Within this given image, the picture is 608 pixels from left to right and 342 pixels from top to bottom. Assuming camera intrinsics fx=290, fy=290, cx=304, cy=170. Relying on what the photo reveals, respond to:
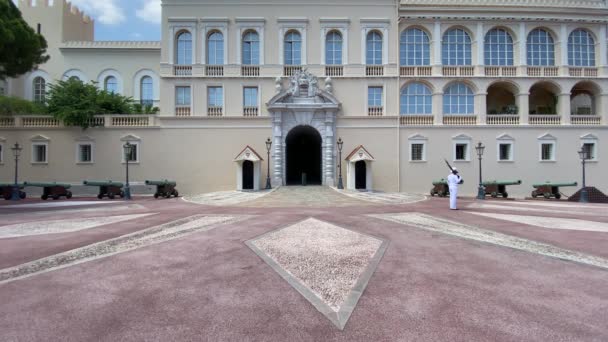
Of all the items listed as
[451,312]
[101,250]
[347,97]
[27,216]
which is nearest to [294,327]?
[451,312]

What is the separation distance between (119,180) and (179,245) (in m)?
21.9

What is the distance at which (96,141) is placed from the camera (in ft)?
80.6

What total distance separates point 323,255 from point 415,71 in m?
24.0

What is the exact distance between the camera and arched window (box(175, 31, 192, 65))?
2512cm

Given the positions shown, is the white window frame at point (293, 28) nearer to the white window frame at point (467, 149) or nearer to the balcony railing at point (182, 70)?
the balcony railing at point (182, 70)

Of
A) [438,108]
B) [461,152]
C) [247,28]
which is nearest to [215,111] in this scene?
[247,28]

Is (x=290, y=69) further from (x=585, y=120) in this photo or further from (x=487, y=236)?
(x=585, y=120)

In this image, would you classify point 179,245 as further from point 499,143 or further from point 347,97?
point 499,143

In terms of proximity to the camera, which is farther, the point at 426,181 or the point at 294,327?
the point at 426,181

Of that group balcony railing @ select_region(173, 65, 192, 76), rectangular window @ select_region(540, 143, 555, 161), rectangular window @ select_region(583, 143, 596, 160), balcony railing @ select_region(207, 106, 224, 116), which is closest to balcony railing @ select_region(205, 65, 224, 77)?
balcony railing @ select_region(173, 65, 192, 76)

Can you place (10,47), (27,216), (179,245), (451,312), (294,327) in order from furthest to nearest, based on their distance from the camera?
(10,47) → (27,216) → (179,245) → (451,312) → (294,327)

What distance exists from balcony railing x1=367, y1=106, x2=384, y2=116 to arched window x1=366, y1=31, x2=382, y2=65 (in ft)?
12.9

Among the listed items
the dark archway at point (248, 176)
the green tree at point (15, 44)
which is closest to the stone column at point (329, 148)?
the dark archway at point (248, 176)

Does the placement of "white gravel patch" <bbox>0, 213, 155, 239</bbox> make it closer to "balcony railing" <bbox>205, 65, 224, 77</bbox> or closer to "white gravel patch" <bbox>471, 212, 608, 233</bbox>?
"white gravel patch" <bbox>471, 212, 608, 233</bbox>
